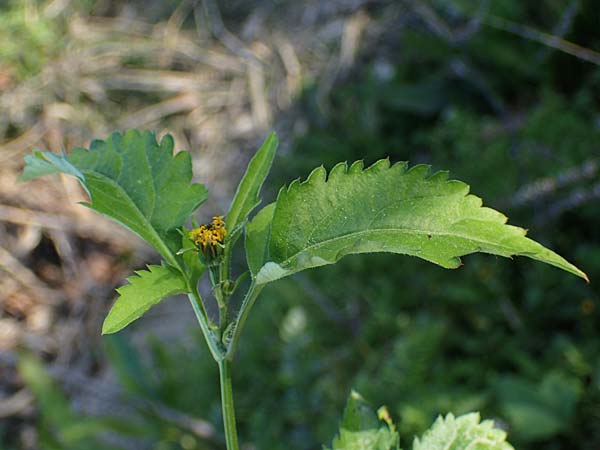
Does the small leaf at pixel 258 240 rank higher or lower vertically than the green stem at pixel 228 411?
higher

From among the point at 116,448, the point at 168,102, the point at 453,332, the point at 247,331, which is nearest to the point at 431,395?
the point at 453,332

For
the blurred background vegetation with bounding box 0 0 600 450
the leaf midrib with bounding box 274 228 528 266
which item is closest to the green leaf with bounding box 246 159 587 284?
the leaf midrib with bounding box 274 228 528 266

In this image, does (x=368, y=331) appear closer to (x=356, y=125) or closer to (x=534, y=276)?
(x=534, y=276)

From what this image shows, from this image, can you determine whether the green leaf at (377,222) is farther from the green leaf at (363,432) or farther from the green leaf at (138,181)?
the green leaf at (363,432)

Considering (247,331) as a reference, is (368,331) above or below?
below

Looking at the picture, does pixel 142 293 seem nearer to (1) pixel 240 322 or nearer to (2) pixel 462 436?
(1) pixel 240 322

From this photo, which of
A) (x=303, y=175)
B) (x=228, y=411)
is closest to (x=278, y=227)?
(x=228, y=411)

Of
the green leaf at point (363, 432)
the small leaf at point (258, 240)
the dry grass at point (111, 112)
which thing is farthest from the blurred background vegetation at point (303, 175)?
the small leaf at point (258, 240)

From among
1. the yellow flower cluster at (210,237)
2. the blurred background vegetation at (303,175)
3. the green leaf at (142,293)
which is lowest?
the green leaf at (142,293)
